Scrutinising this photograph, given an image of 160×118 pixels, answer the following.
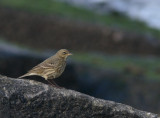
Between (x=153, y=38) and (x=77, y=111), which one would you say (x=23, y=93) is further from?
(x=153, y=38)

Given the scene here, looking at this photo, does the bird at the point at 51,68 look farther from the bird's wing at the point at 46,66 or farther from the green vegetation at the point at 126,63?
the green vegetation at the point at 126,63

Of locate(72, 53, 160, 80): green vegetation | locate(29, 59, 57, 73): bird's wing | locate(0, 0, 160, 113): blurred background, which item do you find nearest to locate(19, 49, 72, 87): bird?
locate(29, 59, 57, 73): bird's wing

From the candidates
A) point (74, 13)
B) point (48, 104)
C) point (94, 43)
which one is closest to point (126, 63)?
point (94, 43)

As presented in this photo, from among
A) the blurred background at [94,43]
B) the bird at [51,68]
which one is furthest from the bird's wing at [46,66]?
the blurred background at [94,43]

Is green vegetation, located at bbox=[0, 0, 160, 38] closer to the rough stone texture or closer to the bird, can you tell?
the bird

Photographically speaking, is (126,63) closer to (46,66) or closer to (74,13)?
(74,13)
